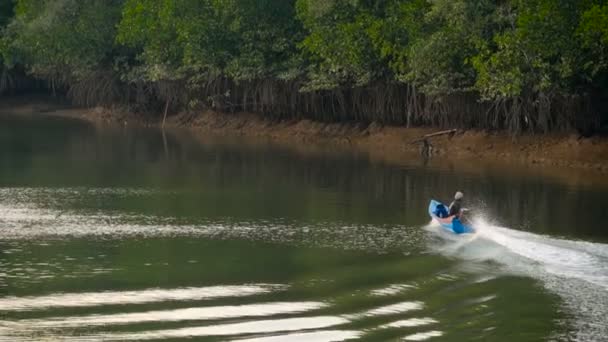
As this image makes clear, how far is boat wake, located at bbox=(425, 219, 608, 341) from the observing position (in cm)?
1827

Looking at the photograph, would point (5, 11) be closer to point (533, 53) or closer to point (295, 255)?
point (533, 53)

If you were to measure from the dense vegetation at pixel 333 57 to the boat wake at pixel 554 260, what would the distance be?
11291mm

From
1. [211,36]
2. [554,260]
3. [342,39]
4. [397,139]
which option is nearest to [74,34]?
[211,36]

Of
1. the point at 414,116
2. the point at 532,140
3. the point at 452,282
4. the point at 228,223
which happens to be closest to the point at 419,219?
the point at 228,223

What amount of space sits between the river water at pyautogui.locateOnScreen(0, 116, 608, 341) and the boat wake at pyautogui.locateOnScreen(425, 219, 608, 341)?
1.9 inches

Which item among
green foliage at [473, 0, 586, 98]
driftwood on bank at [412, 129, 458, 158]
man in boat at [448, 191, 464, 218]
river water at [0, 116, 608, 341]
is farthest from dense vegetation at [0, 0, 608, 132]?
man in boat at [448, 191, 464, 218]

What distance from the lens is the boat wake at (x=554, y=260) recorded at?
18266mm

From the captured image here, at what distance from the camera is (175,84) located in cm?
5744

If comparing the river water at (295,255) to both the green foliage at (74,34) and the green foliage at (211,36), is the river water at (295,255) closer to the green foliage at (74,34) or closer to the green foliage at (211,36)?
the green foliage at (211,36)

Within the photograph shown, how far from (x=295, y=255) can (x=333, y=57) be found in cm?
2385

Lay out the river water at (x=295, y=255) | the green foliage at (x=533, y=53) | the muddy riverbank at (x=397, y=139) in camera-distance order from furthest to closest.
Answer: the muddy riverbank at (x=397, y=139) → the green foliage at (x=533, y=53) → the river water at (x=295, y=255)

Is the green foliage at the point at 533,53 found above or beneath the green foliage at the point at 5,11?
beneath

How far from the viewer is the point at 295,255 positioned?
2289 centimetres

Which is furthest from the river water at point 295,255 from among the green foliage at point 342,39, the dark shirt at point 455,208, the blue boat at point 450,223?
the green foliage at point 342,39
